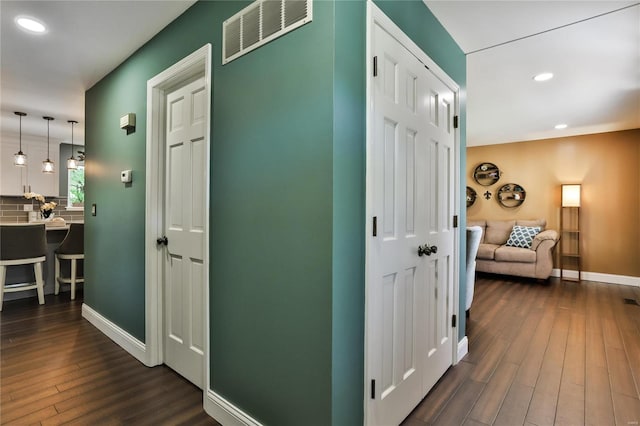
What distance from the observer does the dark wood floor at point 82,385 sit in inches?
69.6

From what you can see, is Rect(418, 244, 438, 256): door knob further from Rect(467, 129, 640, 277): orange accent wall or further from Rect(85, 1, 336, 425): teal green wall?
Rect(467, 129, 640, 277): orange accent wall

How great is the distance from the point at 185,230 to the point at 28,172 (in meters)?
5.21

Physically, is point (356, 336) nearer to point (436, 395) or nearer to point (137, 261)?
point (436, 395)

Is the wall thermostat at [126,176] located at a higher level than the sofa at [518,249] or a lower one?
higher

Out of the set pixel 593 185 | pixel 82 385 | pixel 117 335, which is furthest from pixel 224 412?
pixel 593 185

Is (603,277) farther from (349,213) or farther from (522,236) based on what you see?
(349,213)

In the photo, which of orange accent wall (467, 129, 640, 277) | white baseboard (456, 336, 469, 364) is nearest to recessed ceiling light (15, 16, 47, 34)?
white baseboard (456, 336, 469, 364)

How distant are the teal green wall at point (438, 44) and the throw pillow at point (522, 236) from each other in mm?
3625

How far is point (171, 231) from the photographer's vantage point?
7.48 ft

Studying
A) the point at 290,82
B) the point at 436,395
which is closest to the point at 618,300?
the point at 436,395

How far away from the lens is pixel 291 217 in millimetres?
1414

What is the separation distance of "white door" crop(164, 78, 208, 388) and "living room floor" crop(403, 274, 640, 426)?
1.47 m

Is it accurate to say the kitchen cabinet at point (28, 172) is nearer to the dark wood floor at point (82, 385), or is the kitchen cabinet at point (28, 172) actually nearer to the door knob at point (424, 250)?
the dark wood floor at point (82, 385)

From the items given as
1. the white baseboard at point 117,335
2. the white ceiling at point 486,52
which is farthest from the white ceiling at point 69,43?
the white baseboard at point 117,335
